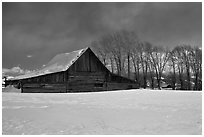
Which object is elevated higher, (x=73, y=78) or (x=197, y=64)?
(x=197, y=64)

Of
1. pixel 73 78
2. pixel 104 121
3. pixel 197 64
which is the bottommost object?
pixel 104 121

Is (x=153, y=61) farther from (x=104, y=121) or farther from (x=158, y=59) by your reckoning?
(x=104, y=121)

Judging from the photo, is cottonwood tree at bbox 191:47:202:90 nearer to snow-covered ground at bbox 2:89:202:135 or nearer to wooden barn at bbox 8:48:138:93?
wooden barn at bbox 8:48:138:93

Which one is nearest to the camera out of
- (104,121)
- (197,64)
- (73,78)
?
(104,121)

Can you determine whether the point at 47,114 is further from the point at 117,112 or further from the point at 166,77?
the point at 166,77

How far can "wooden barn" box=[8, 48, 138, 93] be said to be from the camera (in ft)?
69.8

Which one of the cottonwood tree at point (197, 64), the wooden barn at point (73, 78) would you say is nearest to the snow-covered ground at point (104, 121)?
the wooden barn at point (73, 78)

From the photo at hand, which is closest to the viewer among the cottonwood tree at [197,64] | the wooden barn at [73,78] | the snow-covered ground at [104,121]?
the snow-covered ground at [104,121]

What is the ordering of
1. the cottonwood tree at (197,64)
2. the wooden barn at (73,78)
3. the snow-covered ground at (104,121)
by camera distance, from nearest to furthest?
the snow-covered ground at (104,121), the wooden barn at (73,78), the cottonwood tree at (197,64)

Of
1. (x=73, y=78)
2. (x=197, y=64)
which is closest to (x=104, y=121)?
(x=73, y=78)

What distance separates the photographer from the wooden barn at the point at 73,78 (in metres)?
21.3

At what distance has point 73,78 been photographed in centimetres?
2239

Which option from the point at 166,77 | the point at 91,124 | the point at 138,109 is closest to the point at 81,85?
the point at 138,109

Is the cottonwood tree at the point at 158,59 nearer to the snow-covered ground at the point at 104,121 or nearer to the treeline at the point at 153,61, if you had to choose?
the treeline at the point at 153,61
